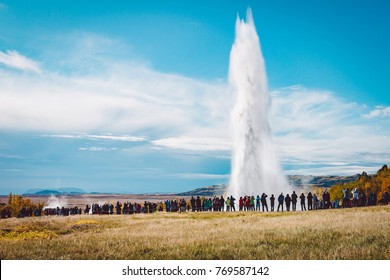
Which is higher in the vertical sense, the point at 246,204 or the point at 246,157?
the point at 246,157

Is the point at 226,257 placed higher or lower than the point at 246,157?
lower

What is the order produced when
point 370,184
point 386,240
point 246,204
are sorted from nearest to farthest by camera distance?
point 386,240, point 246,204, point 370,184

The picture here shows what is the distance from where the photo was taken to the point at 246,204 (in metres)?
41.6

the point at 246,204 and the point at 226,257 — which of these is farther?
the point at 246,204

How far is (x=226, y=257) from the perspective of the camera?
1291 cm
